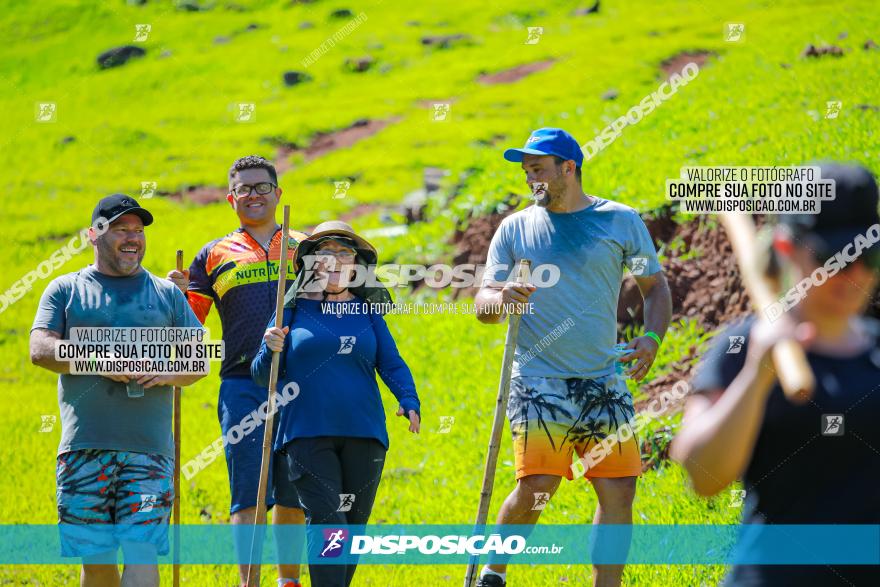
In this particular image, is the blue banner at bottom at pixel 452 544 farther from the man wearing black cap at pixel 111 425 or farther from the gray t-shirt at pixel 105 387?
the gray t-shirt at pixel 105 387

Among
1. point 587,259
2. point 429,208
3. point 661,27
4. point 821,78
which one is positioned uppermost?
point 661,27

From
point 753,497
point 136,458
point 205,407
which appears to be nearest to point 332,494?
point 136,458

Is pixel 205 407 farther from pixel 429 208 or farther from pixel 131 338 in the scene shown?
pixel 131 338

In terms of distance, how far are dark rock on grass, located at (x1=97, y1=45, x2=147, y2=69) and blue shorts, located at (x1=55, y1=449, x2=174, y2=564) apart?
104ft

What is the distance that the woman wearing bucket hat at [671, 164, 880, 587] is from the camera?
368 cm

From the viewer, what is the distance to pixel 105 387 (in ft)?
23.0

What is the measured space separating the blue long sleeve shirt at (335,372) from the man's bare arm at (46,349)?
1.11 m

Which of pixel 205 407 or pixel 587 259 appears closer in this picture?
pixel 587 259

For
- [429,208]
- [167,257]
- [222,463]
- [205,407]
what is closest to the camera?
[222,463]

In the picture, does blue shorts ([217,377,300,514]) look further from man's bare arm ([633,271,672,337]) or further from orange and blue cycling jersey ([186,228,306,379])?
man's bare arm ([633,271,672,337])

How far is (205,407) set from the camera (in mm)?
15336

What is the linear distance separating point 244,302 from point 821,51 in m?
12.7

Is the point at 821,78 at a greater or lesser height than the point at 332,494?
greater

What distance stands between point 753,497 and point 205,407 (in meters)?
12.1
